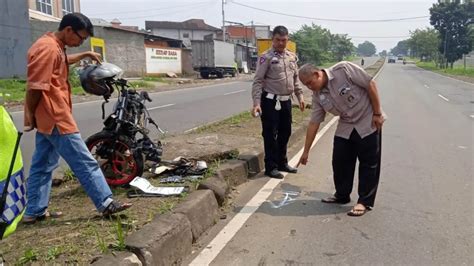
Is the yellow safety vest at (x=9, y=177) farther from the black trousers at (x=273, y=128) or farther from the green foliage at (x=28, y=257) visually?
the black trousers at (x=273, y=128)

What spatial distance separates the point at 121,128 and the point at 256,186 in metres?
1.77

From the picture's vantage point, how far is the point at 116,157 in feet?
Answer: 16.1

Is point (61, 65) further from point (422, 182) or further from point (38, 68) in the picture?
point (422, 182)

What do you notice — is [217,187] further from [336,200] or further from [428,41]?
[428,41]

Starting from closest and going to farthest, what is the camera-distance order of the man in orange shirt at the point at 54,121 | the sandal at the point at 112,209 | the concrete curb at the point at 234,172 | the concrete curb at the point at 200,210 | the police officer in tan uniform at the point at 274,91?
the man in orange shirt at the point at 54,121
the sandal at the point at 112,209
the concrete curb at the point at 200,210
the concrete curb at the point at 234,172
the police officer in tan uniform at the point at 274,91

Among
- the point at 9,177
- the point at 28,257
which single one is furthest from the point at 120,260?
the point at 9,177

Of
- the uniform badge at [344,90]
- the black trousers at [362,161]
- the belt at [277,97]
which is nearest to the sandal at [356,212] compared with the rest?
the black trousers at [362,161]

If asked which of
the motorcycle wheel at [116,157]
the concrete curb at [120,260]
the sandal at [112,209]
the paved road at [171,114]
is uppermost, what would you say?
the motorcycle wheel at [116,157]

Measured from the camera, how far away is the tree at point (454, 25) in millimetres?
61344

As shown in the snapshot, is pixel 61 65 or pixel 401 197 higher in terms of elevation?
pixel 61 65

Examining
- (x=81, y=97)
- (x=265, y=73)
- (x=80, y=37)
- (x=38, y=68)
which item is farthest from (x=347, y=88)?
(x=81, y=97)

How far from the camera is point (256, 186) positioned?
5582 mm

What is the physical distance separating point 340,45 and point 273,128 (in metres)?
112

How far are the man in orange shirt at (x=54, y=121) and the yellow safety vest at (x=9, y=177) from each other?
1.01m
